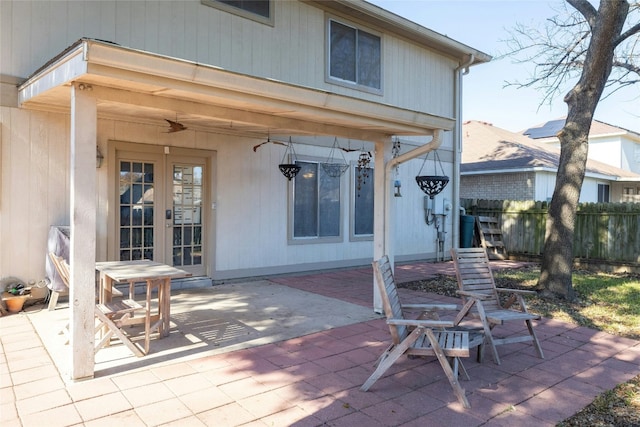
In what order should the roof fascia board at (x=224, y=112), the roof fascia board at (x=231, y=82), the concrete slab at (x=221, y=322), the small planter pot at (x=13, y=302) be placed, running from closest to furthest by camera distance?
1. the roof fascia board at (x=231, y=82)
2. the roof fascia board at (x=224, y=112)
3. the concrete slab at (x=221, y=322)
4. the small planter pot at (x=13, y=302)

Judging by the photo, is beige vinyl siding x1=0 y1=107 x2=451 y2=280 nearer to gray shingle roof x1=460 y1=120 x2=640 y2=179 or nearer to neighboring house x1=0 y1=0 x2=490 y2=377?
neighboring house x1=0 y1=0 x2=490 y2=377

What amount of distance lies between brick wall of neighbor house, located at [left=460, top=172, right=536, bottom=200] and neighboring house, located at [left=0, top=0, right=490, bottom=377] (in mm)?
6064

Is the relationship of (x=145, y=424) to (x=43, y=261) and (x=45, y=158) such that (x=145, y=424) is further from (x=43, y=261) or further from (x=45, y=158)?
(x=45, y=158)

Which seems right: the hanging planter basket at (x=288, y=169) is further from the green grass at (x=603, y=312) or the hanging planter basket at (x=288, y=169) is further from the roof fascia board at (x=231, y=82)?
the green grass at (x=603, y=312)

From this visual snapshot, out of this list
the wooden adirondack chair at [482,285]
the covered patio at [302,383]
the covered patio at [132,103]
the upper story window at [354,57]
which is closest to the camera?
the covered patio at [302,383]

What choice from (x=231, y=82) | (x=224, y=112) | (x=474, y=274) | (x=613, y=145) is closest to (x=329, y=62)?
(x=224, y=112)

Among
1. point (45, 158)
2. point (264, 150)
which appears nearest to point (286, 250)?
point (264, 150)

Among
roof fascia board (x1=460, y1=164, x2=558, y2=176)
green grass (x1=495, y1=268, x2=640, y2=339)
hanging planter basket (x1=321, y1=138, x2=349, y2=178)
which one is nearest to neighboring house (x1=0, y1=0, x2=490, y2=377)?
A: hanging planter basket (x1=321, y1=138, x2=349, y2=178)

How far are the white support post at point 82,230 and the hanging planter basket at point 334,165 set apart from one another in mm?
5659

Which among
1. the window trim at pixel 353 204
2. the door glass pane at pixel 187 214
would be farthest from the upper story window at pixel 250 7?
the window trim at pixel 353 204

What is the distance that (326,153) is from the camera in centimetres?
877

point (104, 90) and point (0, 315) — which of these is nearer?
point (104, 90)

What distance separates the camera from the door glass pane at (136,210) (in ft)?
21.0

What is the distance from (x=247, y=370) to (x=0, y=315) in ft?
11.3
